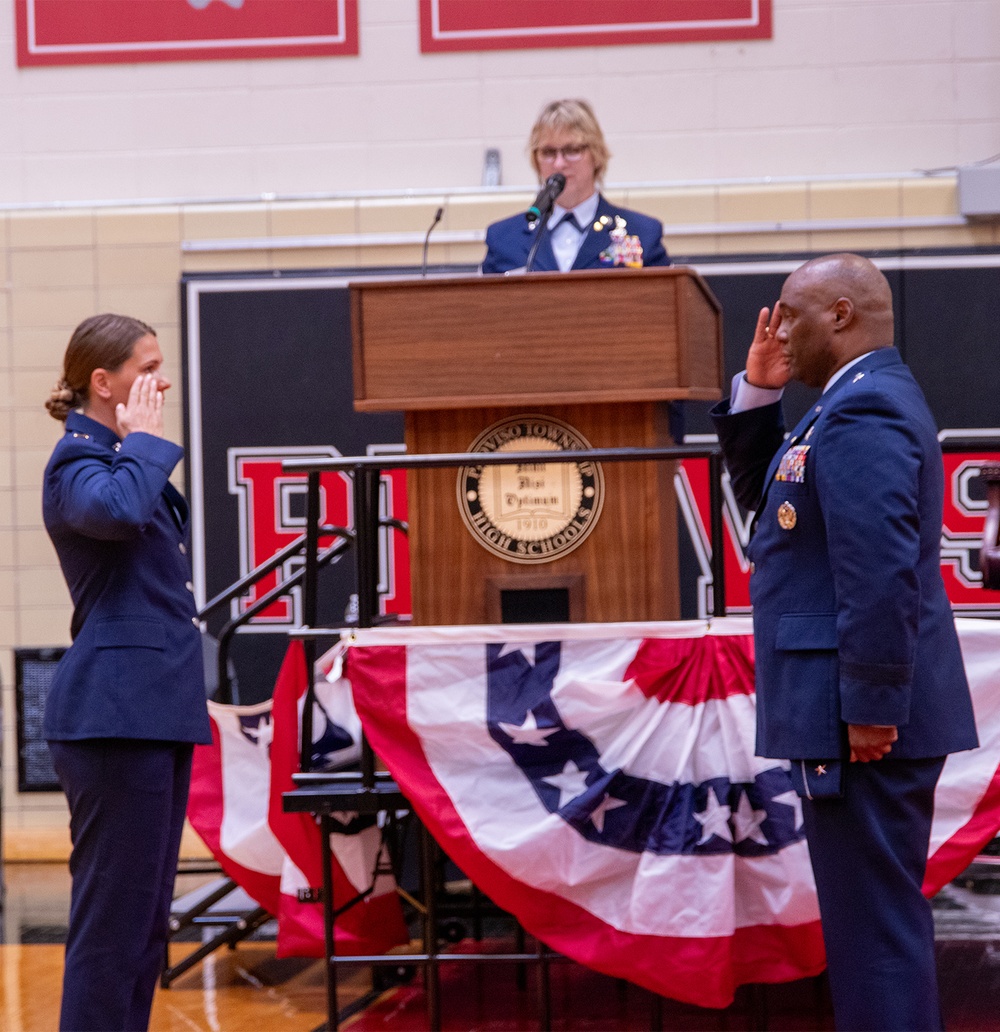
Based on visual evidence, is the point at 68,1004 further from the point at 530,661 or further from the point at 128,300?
the point at 128,300

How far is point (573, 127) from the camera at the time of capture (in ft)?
12.7

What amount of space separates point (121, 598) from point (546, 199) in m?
1.31

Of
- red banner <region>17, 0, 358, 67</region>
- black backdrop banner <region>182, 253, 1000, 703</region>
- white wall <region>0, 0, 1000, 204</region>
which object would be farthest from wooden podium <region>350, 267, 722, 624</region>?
red banner <region>17, 0, 358, 67</region>

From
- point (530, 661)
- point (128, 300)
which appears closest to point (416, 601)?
point (530, 661)

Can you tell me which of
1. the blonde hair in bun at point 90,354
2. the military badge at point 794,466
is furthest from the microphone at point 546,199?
the military badge at point 794,466

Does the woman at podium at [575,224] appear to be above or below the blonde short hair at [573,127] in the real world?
below

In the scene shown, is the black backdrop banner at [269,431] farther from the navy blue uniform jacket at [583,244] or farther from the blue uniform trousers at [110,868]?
the blue uniform trousers at [110,868]

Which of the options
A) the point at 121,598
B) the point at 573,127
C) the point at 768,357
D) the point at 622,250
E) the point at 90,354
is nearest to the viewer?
the point at 768,357

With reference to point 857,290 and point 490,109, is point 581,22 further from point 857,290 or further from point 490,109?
point 857,290

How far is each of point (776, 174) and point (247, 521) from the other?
239 centimetres

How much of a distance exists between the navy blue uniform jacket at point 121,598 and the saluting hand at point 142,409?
3 centimetres

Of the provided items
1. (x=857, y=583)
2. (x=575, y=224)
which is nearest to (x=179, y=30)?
(x=575, y=224)

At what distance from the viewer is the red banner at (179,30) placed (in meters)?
5.55

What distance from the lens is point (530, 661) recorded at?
10.1ft
